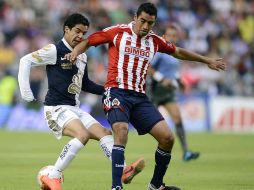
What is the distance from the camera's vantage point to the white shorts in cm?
1041

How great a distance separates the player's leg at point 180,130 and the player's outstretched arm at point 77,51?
6396 millimetres

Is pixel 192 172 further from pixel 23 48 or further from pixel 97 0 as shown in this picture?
pixel 97 0

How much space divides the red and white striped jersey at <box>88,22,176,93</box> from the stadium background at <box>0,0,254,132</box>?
14658mm

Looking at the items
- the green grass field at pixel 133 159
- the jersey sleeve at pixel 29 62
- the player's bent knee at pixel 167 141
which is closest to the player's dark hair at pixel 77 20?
the jersey sleeve at pixel 29 62

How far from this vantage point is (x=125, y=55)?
998 cm

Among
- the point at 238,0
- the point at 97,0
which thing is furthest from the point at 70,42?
the point at 238,0

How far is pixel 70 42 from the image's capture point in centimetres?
1066

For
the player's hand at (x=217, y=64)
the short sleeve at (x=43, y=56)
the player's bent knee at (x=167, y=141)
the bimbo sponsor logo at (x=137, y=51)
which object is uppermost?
the bimbo sponsor logo at (x=137, y=51)

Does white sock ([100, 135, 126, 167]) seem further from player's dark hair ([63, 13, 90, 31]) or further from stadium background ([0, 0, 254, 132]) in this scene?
stadium background ([0, 0, 254, 132])

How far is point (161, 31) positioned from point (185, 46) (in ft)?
5.43

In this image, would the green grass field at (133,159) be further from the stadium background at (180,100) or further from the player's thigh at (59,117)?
the player's thigh at (59,117)

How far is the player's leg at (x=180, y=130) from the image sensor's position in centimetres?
1577

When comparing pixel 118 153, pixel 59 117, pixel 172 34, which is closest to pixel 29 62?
pixel 59 117

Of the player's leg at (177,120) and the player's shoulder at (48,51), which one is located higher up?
the player's shoulder at (48,51)
